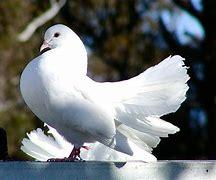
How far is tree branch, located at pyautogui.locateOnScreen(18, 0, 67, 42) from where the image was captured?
59.8 ft

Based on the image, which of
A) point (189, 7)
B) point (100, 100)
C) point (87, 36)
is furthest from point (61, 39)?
point (87, 36)

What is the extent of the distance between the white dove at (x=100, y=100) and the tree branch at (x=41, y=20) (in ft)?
46.0

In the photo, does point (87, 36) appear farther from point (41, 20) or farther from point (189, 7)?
point (189, 7)

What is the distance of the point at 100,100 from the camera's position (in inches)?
162

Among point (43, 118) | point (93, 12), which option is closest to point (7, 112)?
point (93, 12)

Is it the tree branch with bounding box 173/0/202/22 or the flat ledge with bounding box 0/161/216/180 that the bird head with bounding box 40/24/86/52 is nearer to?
the flat ledge with bounding box 0/161/216/180

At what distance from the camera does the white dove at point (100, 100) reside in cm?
401

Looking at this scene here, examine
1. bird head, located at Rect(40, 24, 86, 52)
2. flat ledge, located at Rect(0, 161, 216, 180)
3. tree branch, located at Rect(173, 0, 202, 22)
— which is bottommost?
tree branch, located at Rect(173, 0, 202, 22)

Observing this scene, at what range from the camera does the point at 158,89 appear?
13.4 feet

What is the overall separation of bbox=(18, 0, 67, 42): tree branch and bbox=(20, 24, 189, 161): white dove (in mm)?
14025

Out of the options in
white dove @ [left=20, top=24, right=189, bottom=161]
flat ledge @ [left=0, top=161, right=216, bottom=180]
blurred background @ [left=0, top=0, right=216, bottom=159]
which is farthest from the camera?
blurred background @ [left=0, top=0, right=216, bottom=159]

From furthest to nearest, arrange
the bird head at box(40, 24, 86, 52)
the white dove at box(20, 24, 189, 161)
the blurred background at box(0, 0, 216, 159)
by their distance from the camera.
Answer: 1. the blurred background at box(0, 0, 216, 159)
2. the bird head at box(40, 24, 86, 52)
3. the white dove at box(20, 24, 189, 161)

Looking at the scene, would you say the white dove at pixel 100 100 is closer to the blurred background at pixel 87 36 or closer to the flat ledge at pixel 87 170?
the flat ledge at pixel 87 170

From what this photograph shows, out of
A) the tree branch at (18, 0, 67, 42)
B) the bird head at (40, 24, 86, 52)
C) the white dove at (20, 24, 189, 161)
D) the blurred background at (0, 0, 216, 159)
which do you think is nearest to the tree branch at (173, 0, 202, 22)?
the blurred background at (0, 0, 216, 159)
